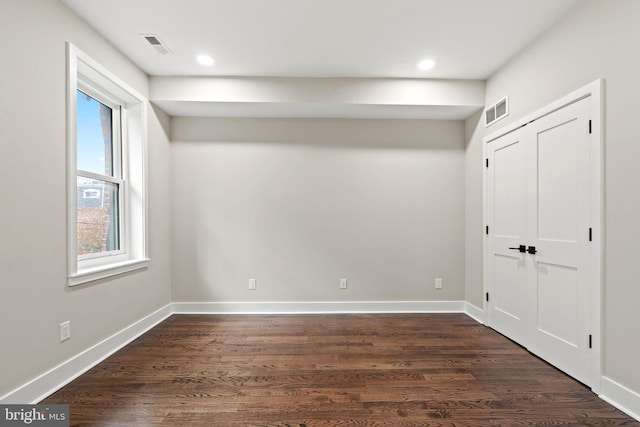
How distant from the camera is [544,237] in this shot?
251 cm

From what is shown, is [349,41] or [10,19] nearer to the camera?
[10,19]

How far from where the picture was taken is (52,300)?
2.04m

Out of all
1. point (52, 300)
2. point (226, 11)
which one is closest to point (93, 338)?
point (52, 300)

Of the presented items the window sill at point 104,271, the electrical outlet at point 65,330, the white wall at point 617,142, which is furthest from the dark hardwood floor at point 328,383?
the window sill at point 104,271

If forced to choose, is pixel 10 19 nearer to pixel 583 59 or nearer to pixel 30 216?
pixel 30 216

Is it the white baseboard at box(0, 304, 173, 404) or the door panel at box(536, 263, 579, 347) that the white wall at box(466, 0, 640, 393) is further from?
the white baseboard at box(0, 304, 173, 404)

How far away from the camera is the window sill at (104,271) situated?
2.22 meters

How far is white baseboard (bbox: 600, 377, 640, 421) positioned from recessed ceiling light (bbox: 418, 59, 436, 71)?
9.68ft

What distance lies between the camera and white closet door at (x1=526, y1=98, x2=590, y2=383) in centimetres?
213

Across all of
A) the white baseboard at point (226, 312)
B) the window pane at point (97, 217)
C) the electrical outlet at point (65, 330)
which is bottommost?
the white baseboard at point (226, 312)

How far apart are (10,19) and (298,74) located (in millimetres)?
2249

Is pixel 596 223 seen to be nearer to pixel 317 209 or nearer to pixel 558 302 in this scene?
pixel 558 302

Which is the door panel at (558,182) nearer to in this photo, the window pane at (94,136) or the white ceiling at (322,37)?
the white ceiling at (322,37)

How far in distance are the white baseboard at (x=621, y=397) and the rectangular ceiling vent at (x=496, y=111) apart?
2.38 m
